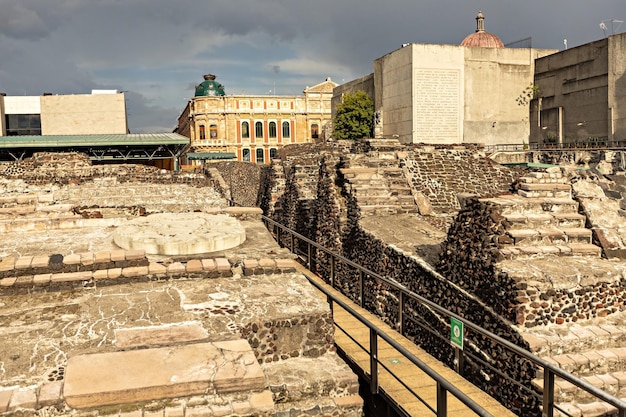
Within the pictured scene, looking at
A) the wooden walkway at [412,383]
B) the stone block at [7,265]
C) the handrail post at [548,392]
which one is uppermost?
the stone block at [7,265]

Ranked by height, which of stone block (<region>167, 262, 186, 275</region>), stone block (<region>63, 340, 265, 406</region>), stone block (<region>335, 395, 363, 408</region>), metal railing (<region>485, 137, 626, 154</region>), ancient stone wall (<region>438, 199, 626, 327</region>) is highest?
metal railing (<region>485, 137, 626, 154</region>)

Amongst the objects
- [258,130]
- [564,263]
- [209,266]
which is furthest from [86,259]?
[258,130]

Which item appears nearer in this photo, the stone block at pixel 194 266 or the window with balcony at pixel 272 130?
the stone block at pixel 194 266

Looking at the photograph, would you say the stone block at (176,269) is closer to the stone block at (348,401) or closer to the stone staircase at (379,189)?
the stone block at (348,401)

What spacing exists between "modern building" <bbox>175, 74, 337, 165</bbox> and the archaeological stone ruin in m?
46.8

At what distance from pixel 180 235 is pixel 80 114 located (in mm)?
32149

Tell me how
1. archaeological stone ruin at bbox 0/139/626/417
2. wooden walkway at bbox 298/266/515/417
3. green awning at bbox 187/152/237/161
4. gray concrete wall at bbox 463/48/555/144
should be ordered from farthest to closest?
1. green awning at bbox 187/152/237/161
2. gray concrete wall at bbox 463/48/555/144
3. wooden walkway at bbox 298/266/515/417
4. archaeological stone ruin at bbox 0/139/626/417

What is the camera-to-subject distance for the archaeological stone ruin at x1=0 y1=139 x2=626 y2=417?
3.53 metres

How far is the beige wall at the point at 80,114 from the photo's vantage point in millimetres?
35594

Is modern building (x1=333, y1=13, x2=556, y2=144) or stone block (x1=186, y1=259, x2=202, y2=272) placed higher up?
modern building (x1=333, y1=13, x2=556, y2=144)

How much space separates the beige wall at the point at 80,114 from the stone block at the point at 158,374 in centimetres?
3468

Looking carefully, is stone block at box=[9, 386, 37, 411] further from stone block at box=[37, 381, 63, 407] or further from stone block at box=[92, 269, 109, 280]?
stone block at box=[92, 269, 109, 280]

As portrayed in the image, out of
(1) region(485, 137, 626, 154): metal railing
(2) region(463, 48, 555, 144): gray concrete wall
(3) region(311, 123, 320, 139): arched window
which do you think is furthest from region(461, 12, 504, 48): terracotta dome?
(3) region(311, 123, 320, 139): arched window

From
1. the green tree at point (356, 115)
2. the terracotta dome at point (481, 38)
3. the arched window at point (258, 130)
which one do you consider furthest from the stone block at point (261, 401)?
the arched window at point (258, 130)
